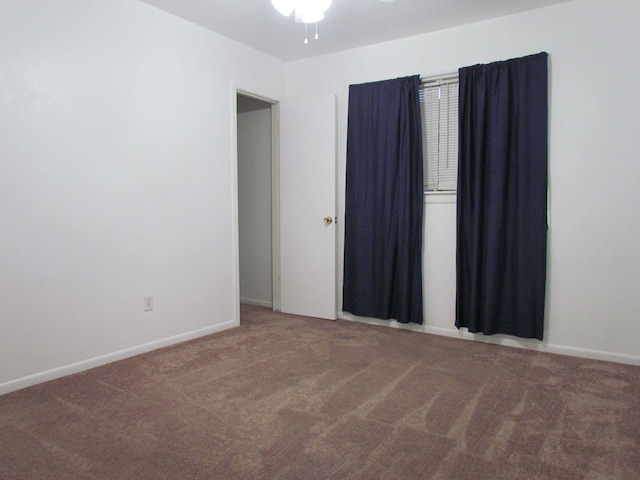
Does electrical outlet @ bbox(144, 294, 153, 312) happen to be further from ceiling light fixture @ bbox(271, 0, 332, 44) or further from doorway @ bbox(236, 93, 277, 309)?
ceiling light fixture @ bbox(271, 0, 332, 44)

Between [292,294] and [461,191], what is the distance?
6.29ft

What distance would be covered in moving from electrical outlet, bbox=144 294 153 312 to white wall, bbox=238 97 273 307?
5.41 feet

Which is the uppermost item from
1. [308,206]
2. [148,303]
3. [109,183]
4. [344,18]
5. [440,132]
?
[344,18]

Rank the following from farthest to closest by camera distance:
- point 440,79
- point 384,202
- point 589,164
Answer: point 384,202 → point 440,79 → point 589,164

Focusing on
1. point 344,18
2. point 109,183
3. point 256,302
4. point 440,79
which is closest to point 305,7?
point 344,18

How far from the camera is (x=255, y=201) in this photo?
4.72 metres

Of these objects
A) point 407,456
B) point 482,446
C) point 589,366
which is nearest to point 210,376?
point 407,456

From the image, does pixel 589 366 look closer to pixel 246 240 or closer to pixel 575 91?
pixel 575 91

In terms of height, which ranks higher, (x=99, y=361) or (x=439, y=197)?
(x=439, y=197)

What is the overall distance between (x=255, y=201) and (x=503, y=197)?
8.50 ft

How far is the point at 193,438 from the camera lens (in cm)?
193

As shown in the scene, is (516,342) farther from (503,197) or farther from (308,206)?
(308,206)

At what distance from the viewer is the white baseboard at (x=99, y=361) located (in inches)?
95.8

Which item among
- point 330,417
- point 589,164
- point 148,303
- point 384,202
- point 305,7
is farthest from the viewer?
point 384,202
